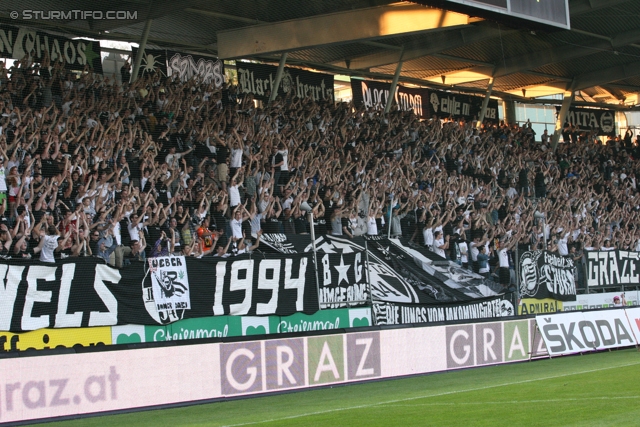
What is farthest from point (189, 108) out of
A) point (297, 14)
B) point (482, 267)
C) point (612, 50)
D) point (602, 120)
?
point (602, 120)

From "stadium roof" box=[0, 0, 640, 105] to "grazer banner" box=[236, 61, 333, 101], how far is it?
2.34ft

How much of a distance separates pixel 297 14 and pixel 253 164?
6.44m

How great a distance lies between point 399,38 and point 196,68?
8.16 m

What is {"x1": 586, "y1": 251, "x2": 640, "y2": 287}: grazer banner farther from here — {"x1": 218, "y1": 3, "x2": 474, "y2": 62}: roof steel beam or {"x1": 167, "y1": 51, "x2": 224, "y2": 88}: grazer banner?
{"x1": 167, "y1": 51, "x2": 224, "y2": 88}: grazer banner

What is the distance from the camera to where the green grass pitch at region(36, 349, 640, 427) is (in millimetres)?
9680

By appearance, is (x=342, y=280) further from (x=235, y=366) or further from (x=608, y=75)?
(x=608, y=75)

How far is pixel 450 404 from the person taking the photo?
11.3m

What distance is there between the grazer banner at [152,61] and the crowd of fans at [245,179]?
70 centimetres

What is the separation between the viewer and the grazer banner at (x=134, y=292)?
14062 mm

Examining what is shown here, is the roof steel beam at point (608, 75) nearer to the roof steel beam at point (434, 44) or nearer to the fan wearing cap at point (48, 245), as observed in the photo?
the roof steel beam at point (434, 44)

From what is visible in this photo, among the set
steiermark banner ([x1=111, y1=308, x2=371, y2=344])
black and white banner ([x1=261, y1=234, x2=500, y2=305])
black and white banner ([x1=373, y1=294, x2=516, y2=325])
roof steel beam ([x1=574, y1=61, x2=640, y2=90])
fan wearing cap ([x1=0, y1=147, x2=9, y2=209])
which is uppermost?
roof steel beam ([x1=574, y1=61, x2=640, y2=90])

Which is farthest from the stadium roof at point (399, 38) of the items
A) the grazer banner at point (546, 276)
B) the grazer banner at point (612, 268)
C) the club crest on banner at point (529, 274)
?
the grazer banner at point (612, 268)

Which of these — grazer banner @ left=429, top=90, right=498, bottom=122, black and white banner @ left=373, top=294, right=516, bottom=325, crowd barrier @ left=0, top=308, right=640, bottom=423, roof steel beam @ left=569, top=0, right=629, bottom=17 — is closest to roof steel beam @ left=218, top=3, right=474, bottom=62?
roof steel beam @ left=569, top=0, right=629, bottom=17

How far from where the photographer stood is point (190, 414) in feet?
38.5
